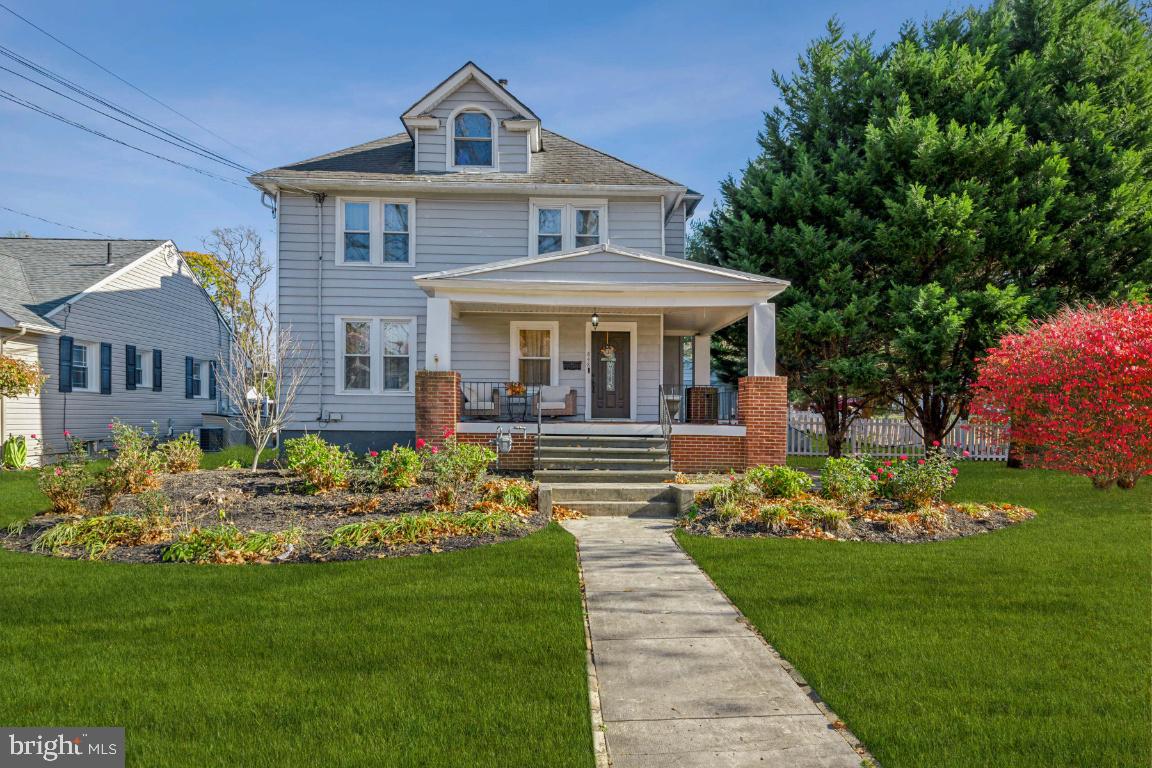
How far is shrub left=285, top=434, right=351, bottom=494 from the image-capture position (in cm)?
940

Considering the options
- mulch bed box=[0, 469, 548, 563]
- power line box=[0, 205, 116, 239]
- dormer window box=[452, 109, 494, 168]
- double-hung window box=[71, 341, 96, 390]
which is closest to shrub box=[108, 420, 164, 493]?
mulch bed box=[0, 469, 548, 563]

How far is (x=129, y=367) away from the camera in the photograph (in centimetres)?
1984

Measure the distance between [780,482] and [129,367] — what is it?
63.7ft

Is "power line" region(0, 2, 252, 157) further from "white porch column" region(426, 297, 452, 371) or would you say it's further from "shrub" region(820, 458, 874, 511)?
"shrub" region(820, 458, 874, 511)

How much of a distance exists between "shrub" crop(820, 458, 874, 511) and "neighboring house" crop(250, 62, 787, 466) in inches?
208

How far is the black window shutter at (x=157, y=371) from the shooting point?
21.3 m

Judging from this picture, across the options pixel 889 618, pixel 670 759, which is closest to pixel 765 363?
pixel 889 618

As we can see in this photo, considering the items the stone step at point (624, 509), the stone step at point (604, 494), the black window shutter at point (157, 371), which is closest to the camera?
the stone step at point (624, 509)

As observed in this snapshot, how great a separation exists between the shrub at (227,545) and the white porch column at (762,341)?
27.3ft

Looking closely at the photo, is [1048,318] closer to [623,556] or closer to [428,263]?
[623,556]

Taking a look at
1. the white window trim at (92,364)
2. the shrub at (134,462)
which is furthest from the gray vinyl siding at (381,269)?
the white window trim at (92,364)

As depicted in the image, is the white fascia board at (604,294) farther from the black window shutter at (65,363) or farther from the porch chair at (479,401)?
the black window shutter at (65,363)

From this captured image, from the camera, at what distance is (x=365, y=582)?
5801 mm

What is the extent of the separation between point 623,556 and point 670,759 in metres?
3.95
